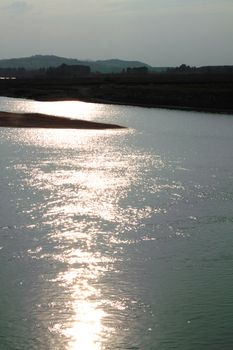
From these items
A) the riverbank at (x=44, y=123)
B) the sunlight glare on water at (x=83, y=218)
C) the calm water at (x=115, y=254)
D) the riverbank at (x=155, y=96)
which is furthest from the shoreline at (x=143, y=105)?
the calm water at (x=115, y=254)

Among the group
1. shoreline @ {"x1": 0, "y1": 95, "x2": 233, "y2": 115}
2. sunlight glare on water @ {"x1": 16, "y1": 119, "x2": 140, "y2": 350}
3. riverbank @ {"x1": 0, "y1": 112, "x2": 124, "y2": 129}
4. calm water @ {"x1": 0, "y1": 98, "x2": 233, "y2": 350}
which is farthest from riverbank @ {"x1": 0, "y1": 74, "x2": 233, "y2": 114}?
calm water @ {"x1": 0, "y1": 98, "x2": 233, "y2": 350}

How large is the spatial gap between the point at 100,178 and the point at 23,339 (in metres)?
13.5

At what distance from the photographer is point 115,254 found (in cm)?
1353

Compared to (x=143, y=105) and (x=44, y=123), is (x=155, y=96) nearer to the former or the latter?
(x=143, y=105)

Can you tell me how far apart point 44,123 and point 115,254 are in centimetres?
3376

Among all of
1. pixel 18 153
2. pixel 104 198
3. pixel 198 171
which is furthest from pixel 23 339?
pixel 18 153

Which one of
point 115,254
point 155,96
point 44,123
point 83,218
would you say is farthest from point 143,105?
point 115,254

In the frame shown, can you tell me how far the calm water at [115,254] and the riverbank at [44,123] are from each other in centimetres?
1737

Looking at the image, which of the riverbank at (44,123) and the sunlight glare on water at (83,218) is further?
the riverbank at (44,123)

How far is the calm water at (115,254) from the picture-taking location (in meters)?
9.94

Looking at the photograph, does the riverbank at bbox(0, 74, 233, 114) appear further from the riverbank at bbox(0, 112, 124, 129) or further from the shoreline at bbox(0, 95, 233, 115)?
the riverbank at bbox(0, 112, 124, 129)

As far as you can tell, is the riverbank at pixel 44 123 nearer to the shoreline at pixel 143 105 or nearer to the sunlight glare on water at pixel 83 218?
the sunlight glare on water at pixel 83 218

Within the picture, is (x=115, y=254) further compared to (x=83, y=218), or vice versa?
(x=83, y=218)

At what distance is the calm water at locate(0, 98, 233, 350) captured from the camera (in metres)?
9.94
